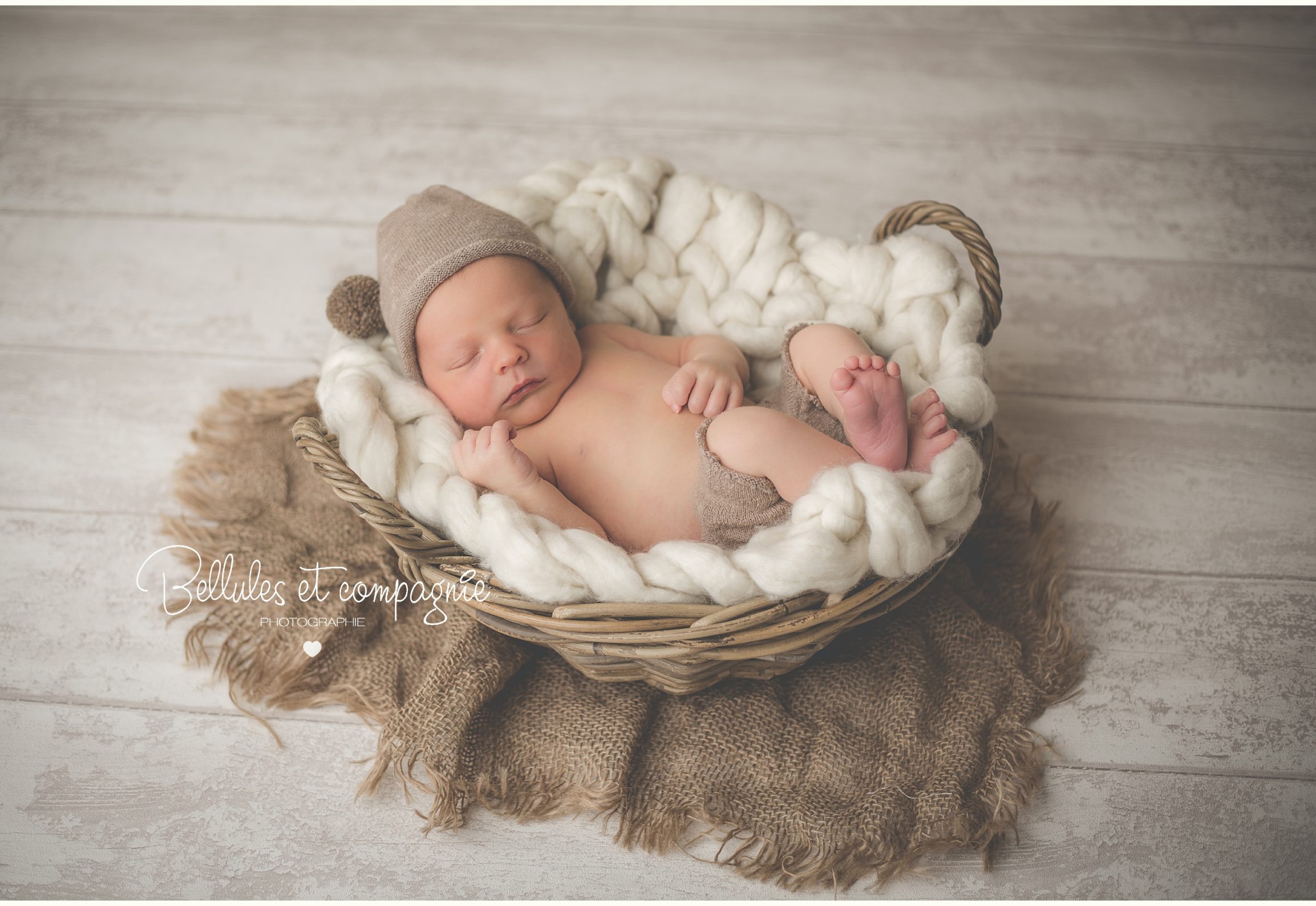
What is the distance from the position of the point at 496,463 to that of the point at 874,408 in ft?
1.48

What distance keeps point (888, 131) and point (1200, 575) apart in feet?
4.03

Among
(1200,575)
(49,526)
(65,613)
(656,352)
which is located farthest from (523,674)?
(1200,575)

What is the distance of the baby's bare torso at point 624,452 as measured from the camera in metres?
1.21

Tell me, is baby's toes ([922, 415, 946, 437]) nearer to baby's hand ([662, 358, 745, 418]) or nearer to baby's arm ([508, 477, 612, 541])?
baby's hand ([662, 358, 745, 418])

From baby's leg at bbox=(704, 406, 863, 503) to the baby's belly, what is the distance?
0.09 m

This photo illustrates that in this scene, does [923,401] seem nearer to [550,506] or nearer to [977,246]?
[977,246]

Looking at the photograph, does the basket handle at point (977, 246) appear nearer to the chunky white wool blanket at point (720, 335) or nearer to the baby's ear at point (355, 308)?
the chunky white wool blanket at point (720, 335)

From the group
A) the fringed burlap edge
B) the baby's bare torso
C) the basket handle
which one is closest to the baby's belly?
the baby's bare torso

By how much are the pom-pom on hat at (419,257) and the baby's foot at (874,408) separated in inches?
18.8

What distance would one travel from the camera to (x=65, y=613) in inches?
52.7

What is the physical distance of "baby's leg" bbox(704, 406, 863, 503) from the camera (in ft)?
3.54

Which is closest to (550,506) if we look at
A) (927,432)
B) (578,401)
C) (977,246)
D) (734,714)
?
(578,401)

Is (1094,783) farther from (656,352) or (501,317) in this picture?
(501,317)

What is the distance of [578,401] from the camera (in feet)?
4.25
